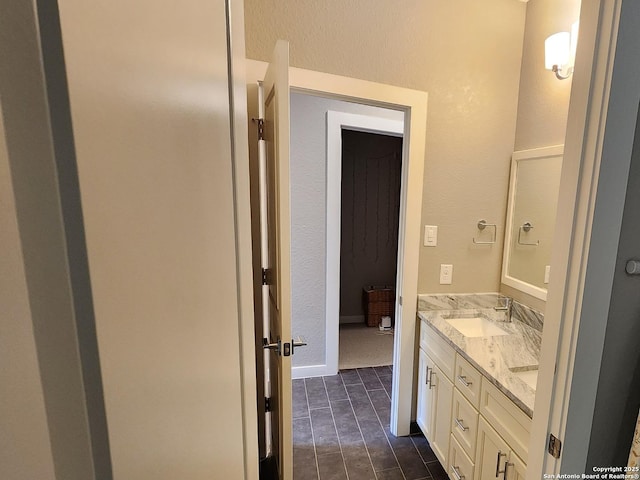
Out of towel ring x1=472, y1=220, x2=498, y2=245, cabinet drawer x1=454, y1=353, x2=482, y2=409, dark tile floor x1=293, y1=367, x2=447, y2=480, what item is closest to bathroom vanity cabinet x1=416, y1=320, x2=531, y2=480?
cabinet drawer x1=454, y1=353, x2=482, y2=409

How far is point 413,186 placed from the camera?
1.70 metres

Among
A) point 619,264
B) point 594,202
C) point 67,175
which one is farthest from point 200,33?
point 619,264

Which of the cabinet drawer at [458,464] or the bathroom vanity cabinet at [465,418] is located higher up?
the bathroom vanity cabinet at [465,418]

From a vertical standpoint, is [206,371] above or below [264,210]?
below

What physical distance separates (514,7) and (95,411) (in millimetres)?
2424

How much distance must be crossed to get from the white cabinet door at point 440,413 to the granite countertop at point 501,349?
238 millimetres

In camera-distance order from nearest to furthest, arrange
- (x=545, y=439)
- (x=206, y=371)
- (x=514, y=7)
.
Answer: (x=206, y=371), (x=545, y=439), (x=514, y=7)

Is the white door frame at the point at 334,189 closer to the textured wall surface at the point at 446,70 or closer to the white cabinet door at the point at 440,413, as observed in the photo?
the textured wall surface at the point at 446,70

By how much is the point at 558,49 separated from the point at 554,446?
1.73 metres

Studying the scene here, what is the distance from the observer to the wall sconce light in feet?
Result: 4.76

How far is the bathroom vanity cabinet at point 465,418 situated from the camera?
1105 millimetres

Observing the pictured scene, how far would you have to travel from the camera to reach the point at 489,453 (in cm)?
123

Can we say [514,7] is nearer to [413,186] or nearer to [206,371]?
[413,186]

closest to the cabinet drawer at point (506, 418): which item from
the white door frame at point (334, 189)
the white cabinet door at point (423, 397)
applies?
the white cabinet door at point (423, 397)
